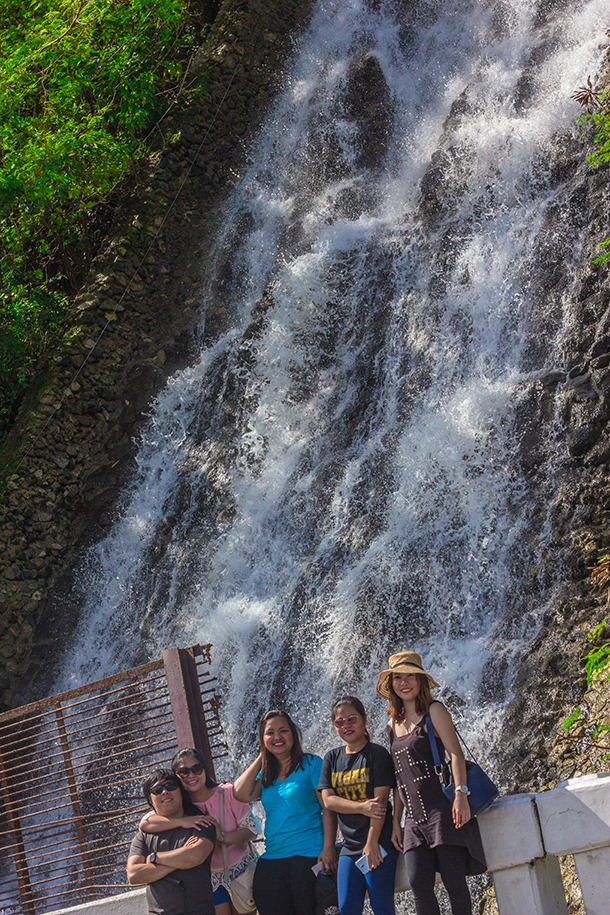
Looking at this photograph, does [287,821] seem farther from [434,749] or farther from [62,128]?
[62,128]

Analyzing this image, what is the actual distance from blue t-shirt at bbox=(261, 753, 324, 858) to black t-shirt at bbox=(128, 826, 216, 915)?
1.09 ft

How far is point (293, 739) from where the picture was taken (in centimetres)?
451

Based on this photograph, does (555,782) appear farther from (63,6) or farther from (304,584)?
(63,6)

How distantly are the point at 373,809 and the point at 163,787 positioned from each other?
41.9 inches

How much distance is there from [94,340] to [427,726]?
34.8 ft

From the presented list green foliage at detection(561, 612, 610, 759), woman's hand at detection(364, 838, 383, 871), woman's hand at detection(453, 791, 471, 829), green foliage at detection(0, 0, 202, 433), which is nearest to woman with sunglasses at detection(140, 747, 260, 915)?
woman's hand at detection(364, 838, 383, 871)

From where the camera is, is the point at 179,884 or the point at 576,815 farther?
the point at 179,884

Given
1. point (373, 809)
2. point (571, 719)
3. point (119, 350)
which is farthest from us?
point (119, 350)

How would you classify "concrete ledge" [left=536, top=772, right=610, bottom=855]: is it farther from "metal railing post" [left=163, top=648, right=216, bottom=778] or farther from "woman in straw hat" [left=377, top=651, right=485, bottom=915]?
"metal railing post" [left=163, top=648, right=216, bottom=778]

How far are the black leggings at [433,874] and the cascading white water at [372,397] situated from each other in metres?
3.71

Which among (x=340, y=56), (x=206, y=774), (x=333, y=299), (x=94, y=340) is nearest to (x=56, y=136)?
(x=94, y=340)

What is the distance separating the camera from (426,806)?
13.1ft

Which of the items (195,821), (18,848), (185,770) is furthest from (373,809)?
(18,848)

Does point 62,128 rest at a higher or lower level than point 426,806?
higher
